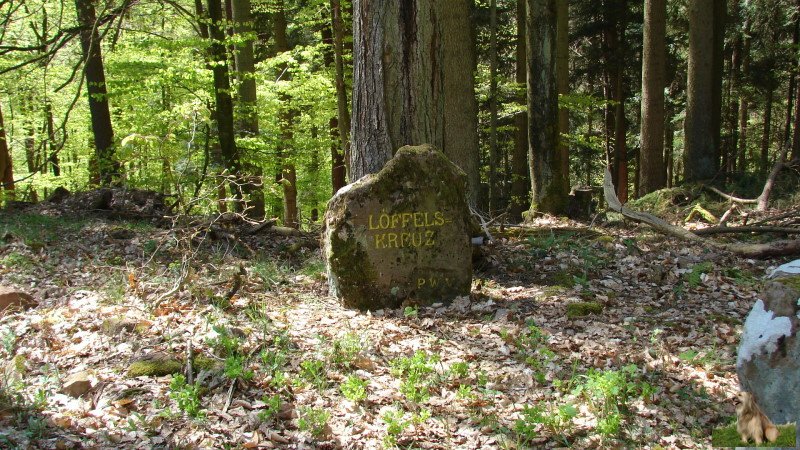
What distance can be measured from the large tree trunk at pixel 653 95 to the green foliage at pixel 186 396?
36.9 feet

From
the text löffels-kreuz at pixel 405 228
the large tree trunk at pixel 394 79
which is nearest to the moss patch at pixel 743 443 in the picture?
the text löffels-kreuz at pixel 405 228

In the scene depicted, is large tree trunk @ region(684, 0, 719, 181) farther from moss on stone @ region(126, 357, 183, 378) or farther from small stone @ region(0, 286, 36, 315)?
small stone @ region(0, 286, 36, 315)

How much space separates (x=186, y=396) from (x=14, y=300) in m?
2.68

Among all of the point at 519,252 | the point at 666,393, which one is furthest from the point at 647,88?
the point at 666,393

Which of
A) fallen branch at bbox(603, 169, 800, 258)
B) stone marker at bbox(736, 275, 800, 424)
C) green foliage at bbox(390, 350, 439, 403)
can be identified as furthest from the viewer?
fallen branch at bbox(603, 169, 800, 258)

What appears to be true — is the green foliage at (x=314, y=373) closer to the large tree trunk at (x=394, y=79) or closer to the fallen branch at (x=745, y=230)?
the large tree trunk at (x=394, y=79)

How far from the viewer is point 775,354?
323 cm

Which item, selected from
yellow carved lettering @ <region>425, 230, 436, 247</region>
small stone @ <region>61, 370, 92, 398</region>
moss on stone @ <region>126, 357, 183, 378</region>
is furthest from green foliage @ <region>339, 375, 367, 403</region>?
yellow carved lettering @ <region>425, 230, 436, 247</region>

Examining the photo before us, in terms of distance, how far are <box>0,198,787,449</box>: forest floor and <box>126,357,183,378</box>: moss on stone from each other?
2 cm

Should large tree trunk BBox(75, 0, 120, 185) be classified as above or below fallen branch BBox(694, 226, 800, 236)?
above

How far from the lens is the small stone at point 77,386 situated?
3951 mm

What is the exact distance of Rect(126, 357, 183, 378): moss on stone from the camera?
168 inches

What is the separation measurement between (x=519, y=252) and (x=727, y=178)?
733 centimetres

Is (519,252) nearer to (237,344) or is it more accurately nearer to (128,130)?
(237,344)
